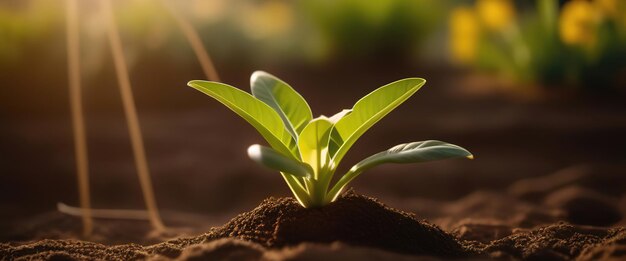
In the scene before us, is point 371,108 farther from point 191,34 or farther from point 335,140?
point 191,34

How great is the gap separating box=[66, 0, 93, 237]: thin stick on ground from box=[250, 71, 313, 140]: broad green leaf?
92cm

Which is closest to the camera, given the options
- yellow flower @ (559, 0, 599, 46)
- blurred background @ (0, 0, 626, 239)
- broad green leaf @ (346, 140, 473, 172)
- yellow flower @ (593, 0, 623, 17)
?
broad green leaf @ (346, 140, 473, 172)

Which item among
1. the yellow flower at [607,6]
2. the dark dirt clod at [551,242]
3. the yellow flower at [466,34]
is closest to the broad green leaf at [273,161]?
the dark dirt clod at [551,242]

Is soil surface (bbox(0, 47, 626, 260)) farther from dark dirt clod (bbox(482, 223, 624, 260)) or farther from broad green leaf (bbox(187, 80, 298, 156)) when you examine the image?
broad green leaf (bbox(187, 80, 298, 156))

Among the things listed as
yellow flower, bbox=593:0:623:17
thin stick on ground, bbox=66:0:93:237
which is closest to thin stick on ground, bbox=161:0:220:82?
thin stick on ground, bbox=66:0:93:237

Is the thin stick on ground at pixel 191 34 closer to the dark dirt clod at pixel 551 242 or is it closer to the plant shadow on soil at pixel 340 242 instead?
the plant shadow on soil at pixel 340 242

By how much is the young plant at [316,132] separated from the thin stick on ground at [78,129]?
975 mm

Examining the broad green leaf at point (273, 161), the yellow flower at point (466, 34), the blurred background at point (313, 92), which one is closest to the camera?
the broad green leaf at point (273, 161)

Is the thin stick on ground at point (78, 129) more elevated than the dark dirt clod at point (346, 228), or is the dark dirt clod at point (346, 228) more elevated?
the thin stick on ground at point (78, 129)

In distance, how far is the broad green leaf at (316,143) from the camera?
163cm

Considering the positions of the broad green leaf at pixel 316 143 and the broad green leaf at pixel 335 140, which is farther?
the broad green leaf at pixel 335 140

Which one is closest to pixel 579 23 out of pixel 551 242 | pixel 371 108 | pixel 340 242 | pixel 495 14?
pixel 495 14

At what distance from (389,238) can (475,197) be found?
1508mm

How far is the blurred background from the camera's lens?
380 cm
